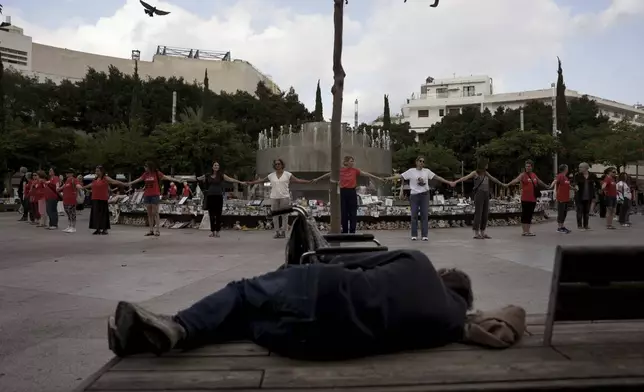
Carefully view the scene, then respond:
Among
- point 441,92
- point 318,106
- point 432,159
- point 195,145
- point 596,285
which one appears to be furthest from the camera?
point 441,92

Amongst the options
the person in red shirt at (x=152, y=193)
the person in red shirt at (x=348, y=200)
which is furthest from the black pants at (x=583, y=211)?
the person in red shirt at (x=152, y=193)

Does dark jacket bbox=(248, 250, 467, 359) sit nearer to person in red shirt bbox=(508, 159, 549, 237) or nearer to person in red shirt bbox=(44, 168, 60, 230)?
person in red shirt bbox=(508, 159, 549, 237)

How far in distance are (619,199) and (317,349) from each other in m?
16.8

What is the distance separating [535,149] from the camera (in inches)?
1721

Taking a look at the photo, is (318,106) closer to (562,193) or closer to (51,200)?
(51,200)

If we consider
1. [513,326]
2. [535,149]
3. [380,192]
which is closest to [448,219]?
[380,192]

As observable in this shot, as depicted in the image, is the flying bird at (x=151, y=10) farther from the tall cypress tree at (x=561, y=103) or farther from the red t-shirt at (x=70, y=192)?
the tall cypress tree at (x=561, y=103)

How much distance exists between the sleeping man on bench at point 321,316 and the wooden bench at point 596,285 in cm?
44

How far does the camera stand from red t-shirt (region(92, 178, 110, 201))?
45.2ft

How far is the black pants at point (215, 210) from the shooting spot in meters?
12.9

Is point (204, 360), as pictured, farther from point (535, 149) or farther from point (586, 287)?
point (535, 149)

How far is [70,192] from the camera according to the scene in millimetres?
14828

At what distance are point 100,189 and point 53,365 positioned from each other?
1085 centimetres

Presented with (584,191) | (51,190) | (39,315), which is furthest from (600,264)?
(51,190)
